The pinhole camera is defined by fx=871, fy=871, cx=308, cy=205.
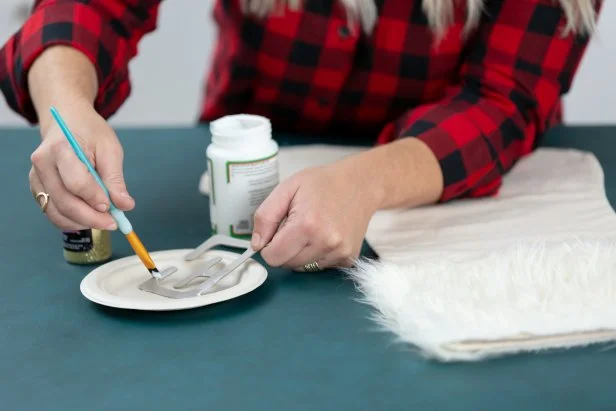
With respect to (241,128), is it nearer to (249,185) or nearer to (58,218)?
(249,185)

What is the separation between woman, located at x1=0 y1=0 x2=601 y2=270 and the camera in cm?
91

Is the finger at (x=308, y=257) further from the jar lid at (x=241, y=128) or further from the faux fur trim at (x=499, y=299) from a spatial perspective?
the jar lid at (x=241, y=128)

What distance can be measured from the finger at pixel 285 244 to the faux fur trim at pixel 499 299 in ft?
0.21

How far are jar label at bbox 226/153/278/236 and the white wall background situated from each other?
5.92 feet

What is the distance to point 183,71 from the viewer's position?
2.78m

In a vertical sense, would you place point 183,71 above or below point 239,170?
below

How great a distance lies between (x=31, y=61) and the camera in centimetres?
112

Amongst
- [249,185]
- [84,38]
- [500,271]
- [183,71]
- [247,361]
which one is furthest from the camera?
[183,71]

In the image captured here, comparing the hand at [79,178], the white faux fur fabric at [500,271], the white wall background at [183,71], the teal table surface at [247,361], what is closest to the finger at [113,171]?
the hand at [79,178]

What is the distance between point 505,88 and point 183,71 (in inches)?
68.8

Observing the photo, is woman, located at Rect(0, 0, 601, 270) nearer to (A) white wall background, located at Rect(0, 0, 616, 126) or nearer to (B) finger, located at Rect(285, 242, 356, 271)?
(B) finger, located at Rect(285, 242, 356, 271)

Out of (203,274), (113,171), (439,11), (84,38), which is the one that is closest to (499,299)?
(203,274)

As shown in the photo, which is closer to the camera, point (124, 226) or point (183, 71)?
point (124, 226)

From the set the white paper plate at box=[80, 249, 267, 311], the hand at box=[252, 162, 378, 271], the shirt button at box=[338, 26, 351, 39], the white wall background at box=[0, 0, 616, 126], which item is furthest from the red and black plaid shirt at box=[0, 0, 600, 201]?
the white wall background at box=[0, 0, 616, 126]
